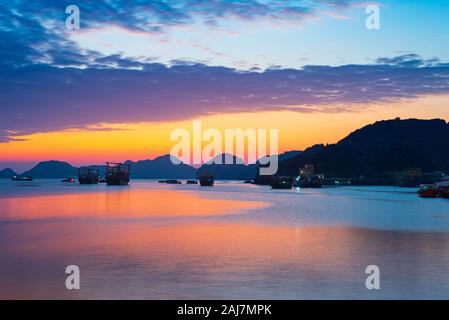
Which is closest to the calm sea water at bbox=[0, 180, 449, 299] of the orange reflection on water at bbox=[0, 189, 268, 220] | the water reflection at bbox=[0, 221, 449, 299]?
the water reflection at bbox=[0, 221, 449, 299]

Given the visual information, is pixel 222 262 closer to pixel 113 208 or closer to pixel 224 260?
pixel 224 260

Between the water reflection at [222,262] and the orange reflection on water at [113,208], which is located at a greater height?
the water reflection at [222,262]

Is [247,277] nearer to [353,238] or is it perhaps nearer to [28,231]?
[353,238]

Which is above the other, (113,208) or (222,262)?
(222,262)

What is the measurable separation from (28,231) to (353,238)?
2651 cm

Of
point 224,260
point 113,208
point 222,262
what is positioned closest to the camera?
point 222,262

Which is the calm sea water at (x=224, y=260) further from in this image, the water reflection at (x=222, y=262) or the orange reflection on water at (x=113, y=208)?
the orange reflection on water at (x=113, y=208)

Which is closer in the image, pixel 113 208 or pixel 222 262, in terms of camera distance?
pixel 222 262

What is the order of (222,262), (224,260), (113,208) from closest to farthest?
(222,262)
(224,260)
(113,208)

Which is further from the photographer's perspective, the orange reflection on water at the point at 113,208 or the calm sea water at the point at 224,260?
the orange reflection on water at the point at 113,208

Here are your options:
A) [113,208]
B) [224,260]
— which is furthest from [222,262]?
[113,208]

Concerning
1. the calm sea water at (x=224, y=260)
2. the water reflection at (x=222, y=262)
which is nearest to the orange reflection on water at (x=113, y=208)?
the calm sea water at (x=224, y=260)

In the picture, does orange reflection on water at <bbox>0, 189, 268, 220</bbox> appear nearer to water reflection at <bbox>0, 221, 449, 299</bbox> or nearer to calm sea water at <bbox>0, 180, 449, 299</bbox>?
calm sea water at <bbox>0, 180, 449, 299</bbox>

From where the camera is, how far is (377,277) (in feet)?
71.7
